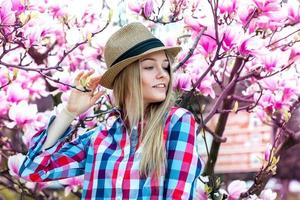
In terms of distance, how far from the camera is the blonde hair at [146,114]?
4.91 ft

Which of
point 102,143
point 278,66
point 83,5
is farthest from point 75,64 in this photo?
point 102,143

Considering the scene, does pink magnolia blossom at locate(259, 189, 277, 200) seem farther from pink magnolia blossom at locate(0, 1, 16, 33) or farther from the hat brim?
pink magnolia blossom at locate(0, 1, 16, 33)

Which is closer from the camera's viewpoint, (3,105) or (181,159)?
(181,159)

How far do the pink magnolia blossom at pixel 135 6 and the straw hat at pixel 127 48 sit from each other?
53 centimetres

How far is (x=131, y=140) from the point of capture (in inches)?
62.6

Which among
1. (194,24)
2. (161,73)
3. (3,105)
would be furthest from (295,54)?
(3,105)

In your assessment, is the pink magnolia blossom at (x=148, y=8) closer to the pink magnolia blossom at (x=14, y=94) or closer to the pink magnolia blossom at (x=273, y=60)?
the pink magnolia blossom at (x=273, y=60)

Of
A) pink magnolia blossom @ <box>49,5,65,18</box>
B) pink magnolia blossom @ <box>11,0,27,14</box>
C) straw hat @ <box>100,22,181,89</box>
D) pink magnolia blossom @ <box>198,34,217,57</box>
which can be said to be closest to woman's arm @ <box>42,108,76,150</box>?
straw hat @ <box>100,22,181,89</box>

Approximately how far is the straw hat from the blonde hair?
0.02m

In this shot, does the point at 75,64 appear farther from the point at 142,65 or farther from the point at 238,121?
the point at 238,121

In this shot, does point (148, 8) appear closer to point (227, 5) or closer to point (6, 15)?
point (227, 5)

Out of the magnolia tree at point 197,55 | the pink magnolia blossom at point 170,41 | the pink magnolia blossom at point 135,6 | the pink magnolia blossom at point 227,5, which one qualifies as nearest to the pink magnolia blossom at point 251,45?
the magnolia tree at point 197,55

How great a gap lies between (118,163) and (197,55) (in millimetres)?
766

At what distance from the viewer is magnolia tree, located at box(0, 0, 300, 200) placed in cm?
202
